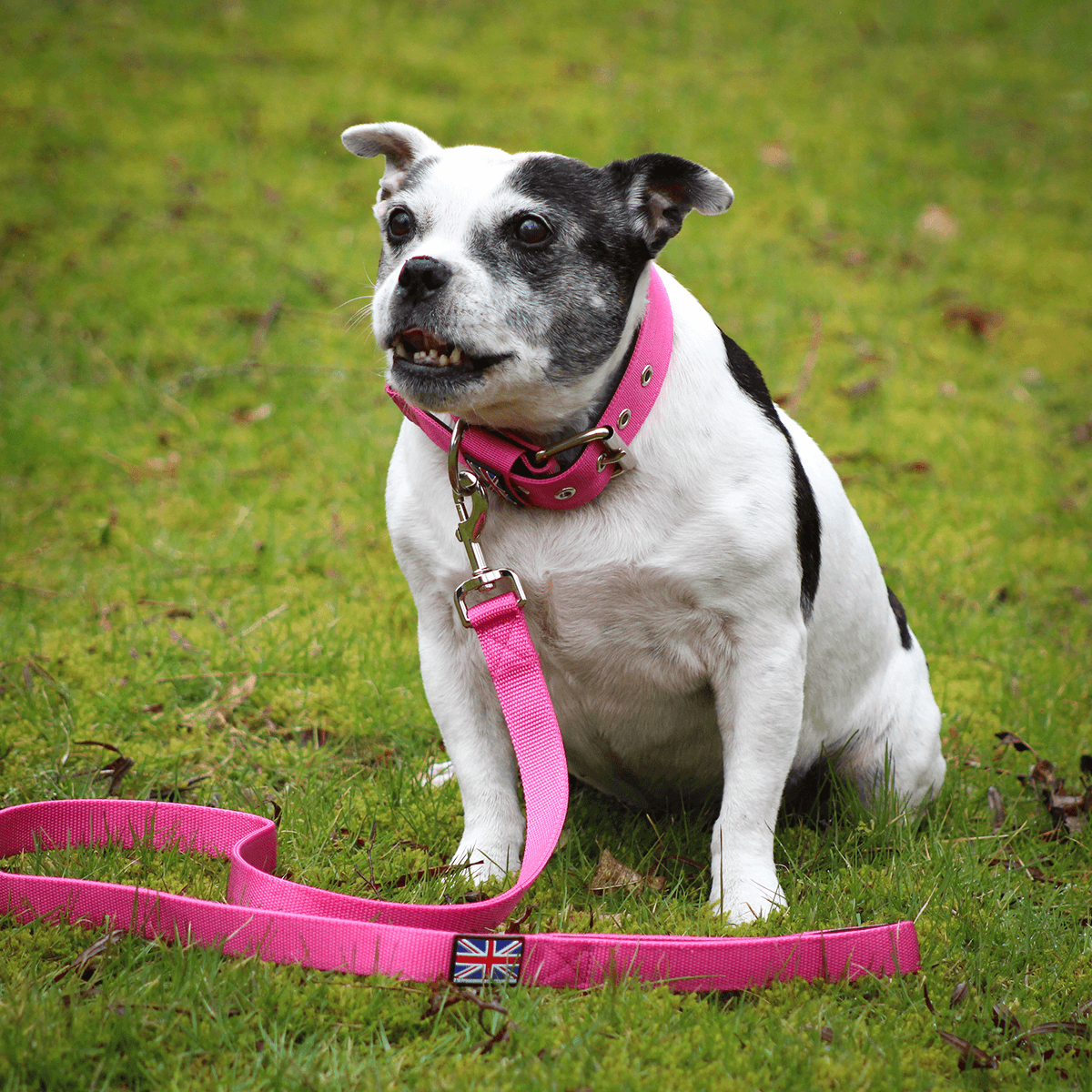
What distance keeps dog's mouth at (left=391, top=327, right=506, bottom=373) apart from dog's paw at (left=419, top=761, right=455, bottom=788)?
1.37 metres

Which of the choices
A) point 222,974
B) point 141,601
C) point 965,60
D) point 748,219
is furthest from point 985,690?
point 965,60

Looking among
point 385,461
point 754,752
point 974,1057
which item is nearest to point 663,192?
point 754,752

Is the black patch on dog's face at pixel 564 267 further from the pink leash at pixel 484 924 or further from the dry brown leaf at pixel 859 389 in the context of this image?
the dry brown leaf at pixel 859 389

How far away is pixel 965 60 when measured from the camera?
11.0 metres

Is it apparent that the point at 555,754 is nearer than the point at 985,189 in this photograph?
Yes

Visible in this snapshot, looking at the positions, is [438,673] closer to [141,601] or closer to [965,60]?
[141,601]

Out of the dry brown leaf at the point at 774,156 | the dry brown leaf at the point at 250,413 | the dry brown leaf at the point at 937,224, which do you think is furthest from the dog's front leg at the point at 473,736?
the dry brown leaf at the point at 774,156

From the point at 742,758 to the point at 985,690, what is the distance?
6.35 ft

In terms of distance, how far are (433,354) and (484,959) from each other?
4.27 feet

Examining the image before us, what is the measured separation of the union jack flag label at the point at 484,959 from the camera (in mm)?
2176

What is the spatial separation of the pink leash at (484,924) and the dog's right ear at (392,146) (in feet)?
2.71

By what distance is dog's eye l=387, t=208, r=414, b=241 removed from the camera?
259cm

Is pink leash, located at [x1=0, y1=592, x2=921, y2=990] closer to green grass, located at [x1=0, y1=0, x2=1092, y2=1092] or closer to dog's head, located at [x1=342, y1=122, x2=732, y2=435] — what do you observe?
green grass, located at [x1=0, y1=0, x2=1092, y2=1092]

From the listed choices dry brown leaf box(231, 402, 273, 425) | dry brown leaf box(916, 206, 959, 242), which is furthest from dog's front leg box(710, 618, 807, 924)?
dry brown leaf box(916, 206, 959, 242)
